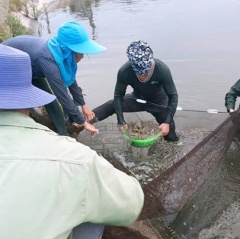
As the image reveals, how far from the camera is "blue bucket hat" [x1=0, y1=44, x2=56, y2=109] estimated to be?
135 cm

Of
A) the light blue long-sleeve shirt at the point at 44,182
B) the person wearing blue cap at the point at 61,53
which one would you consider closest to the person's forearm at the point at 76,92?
the person wearing blue cap at the point at 61,53

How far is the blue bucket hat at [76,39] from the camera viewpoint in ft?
10.2

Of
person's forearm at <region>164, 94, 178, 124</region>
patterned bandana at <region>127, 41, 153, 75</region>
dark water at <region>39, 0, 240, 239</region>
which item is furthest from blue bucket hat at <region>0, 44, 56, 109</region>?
person's forearm at <region>164, 94, 178, 124</region>

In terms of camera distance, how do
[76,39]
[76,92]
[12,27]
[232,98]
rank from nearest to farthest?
[76,39] < [76,92] < [232,98] < [12,27]

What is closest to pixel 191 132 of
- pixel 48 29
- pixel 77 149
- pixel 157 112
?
pixel 157 112

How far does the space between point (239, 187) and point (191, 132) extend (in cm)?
150

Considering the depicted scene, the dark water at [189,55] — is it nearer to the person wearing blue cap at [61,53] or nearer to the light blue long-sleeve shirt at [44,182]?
the person wearing blue cap at [61,53]

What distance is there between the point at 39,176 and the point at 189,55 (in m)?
7.72

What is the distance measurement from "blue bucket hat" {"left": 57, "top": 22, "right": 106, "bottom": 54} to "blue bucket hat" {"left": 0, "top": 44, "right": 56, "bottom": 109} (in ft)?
5.65

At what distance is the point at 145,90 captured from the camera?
14.7 feet

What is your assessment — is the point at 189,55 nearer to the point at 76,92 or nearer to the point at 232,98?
the point at 232,98

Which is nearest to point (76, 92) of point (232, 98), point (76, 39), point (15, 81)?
point (76, 39)

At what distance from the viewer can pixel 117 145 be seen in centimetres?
492

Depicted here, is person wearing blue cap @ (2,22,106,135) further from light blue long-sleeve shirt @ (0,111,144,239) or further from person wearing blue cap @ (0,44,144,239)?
light blue long-sleeve shirt @ (0,111,144,239)
